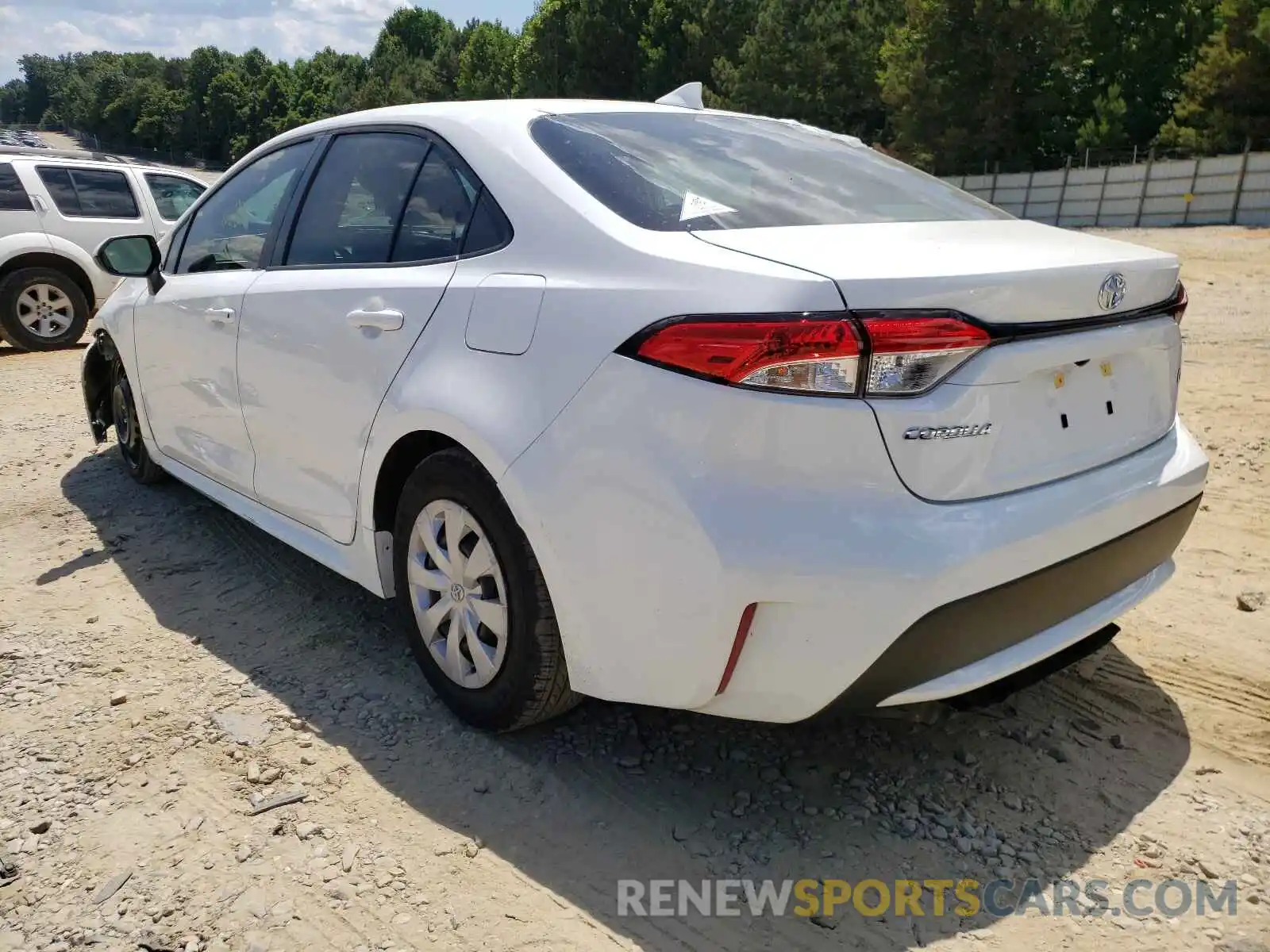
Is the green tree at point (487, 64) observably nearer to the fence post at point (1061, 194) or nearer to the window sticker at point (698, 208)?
the fence post at point (1061, 194)

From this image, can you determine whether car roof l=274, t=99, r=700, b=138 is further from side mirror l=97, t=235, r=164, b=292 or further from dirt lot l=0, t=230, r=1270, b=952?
dirt lot l=0, t=230, r=1270, b=952

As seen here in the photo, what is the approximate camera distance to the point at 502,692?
2600 mm

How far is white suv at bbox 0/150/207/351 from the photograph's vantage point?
9.43m

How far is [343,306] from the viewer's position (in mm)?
2926

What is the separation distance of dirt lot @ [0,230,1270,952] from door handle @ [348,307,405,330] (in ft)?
3.70

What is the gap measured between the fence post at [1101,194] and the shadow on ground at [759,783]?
34040mm

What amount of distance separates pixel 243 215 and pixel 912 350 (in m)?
2.84

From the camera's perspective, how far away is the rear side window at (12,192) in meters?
9.48

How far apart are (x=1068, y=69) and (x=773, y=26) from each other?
41.9 ft

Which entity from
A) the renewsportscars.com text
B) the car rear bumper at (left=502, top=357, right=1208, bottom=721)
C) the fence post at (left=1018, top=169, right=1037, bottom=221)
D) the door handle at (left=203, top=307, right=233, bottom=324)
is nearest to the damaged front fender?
the door handle at (left=203, top=307, right=233, bottom=324)

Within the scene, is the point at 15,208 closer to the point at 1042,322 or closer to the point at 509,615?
the point at 509,615

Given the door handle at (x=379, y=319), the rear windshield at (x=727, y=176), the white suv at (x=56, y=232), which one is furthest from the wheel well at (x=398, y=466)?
the white suv at (x=56, y=232)

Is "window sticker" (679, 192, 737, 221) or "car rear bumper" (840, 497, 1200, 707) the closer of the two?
"car rear bumper" (840, 497, 1200, 707)

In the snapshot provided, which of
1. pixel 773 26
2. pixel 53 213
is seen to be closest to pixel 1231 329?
pixel 53 213
